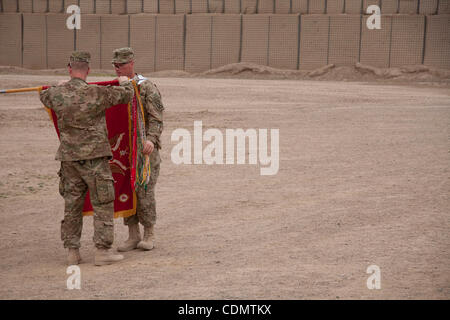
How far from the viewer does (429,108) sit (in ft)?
45.4

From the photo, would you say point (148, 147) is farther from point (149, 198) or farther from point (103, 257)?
point (103, 257)

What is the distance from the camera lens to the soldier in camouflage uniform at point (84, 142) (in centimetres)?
473

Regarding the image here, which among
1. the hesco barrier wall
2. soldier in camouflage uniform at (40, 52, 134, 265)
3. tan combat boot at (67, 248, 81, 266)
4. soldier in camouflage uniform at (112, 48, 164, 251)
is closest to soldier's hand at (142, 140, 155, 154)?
soldier in camouflage uniform at (112, 48, 164, 251)

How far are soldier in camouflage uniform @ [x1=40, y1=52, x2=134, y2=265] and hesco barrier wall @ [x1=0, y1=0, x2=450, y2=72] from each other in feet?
58.7

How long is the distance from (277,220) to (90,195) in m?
2.12

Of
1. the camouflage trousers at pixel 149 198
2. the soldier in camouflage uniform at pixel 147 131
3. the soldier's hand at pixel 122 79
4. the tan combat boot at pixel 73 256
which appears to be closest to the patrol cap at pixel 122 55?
the soldier in camouflage uniform at pixel 147 131

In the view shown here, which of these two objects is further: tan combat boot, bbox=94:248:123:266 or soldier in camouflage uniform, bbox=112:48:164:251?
soldier in camouflage uniform, bbox=112:48:164:251

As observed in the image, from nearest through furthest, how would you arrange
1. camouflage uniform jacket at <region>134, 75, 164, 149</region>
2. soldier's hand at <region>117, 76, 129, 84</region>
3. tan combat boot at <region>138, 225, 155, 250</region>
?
1. soldier's hand at <region>117, 76, 129, 84</region>
2. camouflage uniform jacket at <region>134, 75, 164, 149</region>
3. tan combat boot at <region>138, 225, 155, 250</region>

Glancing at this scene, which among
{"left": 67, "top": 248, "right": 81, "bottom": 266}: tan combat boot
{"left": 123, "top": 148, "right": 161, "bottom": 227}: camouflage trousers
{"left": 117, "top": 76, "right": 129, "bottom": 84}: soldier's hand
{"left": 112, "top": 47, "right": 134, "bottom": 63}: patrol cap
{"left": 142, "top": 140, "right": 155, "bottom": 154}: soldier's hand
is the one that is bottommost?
{"left": 67, "top": 248, "right": 81, "bottom": 266}: tan combat boot

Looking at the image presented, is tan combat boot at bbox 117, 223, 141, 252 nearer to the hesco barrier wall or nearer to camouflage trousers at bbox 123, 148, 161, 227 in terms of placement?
camouflage trousers at bbox 123, 148, 161, 227

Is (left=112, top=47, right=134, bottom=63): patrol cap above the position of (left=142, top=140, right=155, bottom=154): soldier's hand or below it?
above

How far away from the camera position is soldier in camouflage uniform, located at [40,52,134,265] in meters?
4.73

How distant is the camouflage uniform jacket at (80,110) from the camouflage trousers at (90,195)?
9cm

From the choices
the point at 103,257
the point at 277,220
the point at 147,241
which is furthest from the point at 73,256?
the point at 277,220
